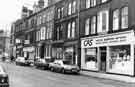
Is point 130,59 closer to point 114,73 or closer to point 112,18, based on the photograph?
point 114,73

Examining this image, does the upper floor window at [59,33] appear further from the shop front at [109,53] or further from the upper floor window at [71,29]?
the shop front at [109,53]

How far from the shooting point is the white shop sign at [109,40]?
73.8 ft

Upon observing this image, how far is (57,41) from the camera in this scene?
37531 millimetres

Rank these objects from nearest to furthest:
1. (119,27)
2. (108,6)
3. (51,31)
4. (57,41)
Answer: (119,27) → (108,6) → (57,41) → (51,31)

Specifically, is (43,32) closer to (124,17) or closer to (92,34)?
(92,34)

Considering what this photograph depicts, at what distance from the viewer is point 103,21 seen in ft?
88.6

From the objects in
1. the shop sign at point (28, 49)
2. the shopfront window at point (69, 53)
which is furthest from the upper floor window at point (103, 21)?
the shop sign at point (28, 49)

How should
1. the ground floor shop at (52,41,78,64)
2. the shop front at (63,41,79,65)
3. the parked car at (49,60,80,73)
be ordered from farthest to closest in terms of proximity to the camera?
the ground floor shop at (52,41,78,64) < the shop front at (63,41,79,65) < the parked car at (49,60,80,73)

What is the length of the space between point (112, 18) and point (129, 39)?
419 cm

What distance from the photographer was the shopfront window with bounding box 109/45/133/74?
73.9 feet

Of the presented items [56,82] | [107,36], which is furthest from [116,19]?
[56,82]

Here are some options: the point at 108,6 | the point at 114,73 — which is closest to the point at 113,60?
the point at 114,73

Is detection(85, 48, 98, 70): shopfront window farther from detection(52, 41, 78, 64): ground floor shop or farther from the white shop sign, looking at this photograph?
detection(52, 41, 78, 64): ground floor shop

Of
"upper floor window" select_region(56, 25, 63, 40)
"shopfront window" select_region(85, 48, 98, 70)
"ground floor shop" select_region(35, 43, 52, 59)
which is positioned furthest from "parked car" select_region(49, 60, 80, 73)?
"ground floor shop" select_region(35, 43, 52, 59)
